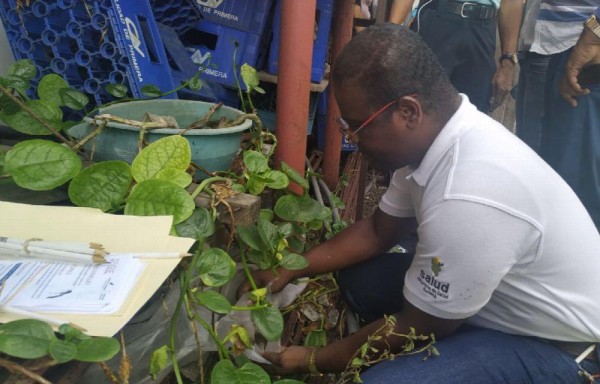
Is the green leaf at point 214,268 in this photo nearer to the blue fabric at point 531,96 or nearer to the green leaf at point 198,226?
the green leaf at point 198,226

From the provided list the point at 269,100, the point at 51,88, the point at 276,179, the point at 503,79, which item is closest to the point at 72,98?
the point at 51,88

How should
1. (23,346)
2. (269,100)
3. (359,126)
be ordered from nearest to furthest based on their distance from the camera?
1. (23,346)
2. (359,126)
3. (269,100)

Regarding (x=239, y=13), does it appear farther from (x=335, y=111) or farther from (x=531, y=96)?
(x=531, y=96)

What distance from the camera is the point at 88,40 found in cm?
126

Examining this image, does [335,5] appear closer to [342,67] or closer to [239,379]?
[342,67]

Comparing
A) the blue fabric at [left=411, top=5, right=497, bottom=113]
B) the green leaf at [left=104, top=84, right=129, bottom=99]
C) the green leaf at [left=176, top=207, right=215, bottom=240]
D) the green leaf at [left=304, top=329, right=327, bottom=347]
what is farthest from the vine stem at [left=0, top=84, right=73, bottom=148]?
the blue fabric at [left=411, top=5, right=497, bottom=113]

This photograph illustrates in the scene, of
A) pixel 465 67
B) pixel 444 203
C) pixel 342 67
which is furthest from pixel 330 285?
pixel 465 67

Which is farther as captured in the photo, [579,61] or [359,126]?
[579,61]

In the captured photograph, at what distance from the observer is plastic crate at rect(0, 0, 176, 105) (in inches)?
47.8

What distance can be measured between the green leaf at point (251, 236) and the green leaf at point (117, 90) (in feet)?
1.74

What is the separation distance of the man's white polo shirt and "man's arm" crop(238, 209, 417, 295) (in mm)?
316

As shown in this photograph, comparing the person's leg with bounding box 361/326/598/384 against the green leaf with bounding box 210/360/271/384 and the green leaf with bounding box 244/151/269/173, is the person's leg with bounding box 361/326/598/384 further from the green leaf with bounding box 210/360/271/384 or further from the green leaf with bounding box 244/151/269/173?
the green leaf with bounding box 244/151/269/173

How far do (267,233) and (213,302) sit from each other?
259 mm

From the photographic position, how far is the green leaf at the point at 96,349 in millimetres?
560
